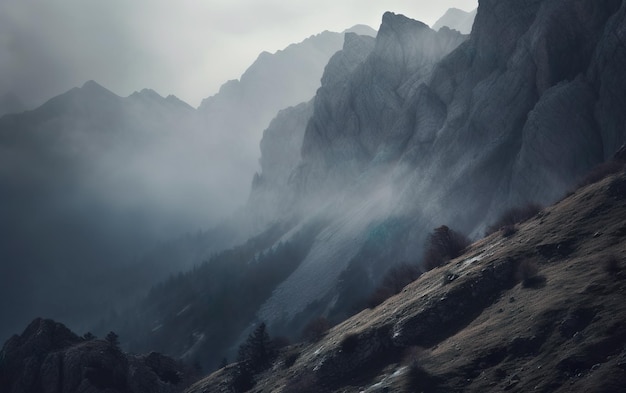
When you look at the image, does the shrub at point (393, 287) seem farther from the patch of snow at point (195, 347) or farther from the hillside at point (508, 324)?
the patch of snow at point (195, 347)

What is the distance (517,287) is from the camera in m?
57.9

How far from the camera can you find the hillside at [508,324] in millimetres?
42844

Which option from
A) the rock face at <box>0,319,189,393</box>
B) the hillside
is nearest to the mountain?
the hillside

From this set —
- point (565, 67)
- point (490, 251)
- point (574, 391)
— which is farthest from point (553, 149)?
point (574, 391)

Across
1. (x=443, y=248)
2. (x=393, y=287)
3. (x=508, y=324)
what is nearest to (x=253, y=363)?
(x=393, y=287)

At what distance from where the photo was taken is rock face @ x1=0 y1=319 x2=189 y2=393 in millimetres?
96250

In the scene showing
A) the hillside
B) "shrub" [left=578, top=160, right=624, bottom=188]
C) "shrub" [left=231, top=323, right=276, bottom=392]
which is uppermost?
"shrub" [left=578, top=160, right=624, bottom=188]

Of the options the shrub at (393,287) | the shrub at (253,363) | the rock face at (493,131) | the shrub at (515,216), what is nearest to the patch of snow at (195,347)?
the rock face at (493,131)

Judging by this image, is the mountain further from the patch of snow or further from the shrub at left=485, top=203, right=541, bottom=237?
the shrub at left=485, top=203, right=541, bottom=237

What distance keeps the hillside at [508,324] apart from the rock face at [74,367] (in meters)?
29.1

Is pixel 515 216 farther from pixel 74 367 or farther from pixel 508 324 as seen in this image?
pixel 74 367

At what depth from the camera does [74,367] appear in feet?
321

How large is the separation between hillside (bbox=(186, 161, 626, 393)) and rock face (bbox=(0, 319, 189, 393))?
95.5ft

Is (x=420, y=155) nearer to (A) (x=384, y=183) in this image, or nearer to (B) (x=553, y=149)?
(A) (x=384, y=183)
